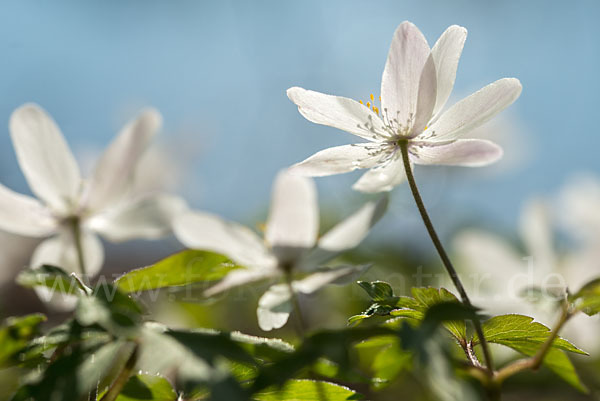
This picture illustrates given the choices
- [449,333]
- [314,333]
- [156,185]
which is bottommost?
[156,185]

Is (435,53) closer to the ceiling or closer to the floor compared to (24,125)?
closer to the ceiling

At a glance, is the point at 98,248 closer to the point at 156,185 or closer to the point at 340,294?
the point at 340,294

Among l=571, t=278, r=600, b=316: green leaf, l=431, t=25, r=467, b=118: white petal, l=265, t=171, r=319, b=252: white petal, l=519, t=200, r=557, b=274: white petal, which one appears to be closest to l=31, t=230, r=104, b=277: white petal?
l=265, t=171, r=319, b=252: white petal

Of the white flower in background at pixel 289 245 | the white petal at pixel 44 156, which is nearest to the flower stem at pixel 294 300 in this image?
the white flower in background at pixel 289 245

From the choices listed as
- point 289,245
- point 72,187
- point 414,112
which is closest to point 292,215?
point 289,245

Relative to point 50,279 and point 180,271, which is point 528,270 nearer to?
point 180,271

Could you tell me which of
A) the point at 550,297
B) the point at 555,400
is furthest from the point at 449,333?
the point at 555,400

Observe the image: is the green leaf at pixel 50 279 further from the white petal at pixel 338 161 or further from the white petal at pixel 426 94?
the white petal at pixel 426 94

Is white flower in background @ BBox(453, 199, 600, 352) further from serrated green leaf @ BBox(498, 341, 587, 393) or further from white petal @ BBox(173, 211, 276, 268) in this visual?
white petal @ BBox(173, 211, 276, 268)
